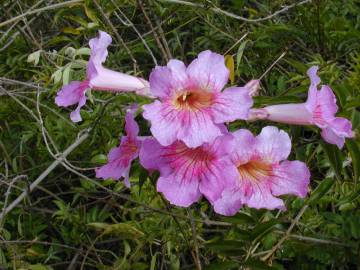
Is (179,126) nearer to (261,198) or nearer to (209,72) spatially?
(209,72)

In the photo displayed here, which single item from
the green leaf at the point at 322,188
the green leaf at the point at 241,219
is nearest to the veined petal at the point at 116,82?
the green leaf at the point at 241,219

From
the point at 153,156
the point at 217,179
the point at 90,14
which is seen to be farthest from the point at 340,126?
the point at 90,14

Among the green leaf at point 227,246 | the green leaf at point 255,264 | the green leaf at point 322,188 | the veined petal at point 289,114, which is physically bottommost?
the green leaf at point 255,264

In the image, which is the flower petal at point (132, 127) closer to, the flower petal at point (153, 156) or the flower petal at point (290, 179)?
the flower petal at point (153, 156)

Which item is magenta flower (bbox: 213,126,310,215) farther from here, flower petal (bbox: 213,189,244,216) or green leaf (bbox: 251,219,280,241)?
green leaf (bbox: 251,219,280,241)

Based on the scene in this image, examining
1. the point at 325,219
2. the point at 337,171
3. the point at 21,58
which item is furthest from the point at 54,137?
the point at 337,171
